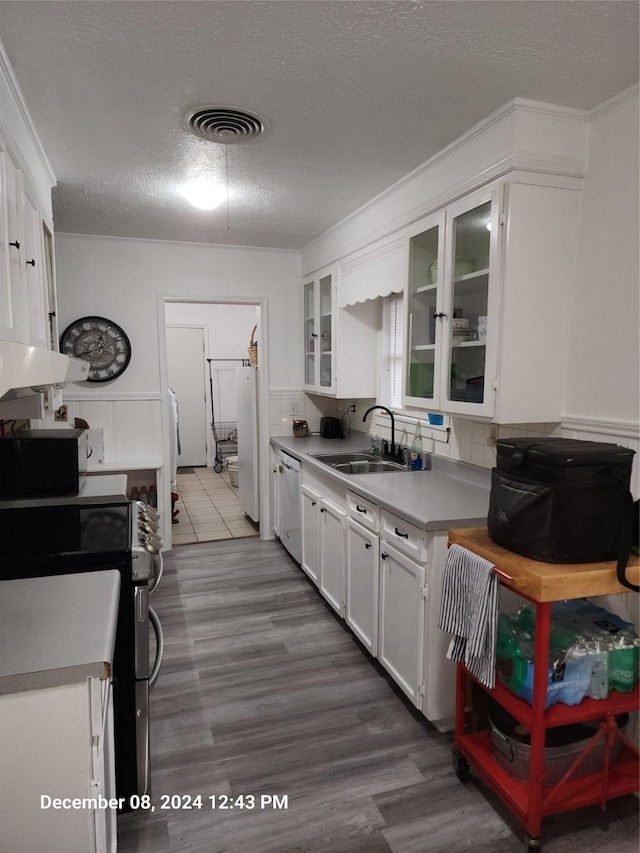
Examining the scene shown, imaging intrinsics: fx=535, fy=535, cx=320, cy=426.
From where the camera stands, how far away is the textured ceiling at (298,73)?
1.51 m

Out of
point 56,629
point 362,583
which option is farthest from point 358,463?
point 56,629

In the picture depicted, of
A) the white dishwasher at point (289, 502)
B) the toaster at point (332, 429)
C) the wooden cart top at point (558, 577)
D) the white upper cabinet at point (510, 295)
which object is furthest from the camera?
the toaster at point (332, 429)

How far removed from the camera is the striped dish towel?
1674 millimetres

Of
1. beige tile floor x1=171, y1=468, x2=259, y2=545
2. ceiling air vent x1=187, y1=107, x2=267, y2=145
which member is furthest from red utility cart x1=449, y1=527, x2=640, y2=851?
beige tile floor x1=171, y1=468, x2=259, y2=545

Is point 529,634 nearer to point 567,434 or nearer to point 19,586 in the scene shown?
point 567,434

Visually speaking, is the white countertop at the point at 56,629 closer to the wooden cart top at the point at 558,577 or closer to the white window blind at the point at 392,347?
the wooden cart top at the point at 558,577

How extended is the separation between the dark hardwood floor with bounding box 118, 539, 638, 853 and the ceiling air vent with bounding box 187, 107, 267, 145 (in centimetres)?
251

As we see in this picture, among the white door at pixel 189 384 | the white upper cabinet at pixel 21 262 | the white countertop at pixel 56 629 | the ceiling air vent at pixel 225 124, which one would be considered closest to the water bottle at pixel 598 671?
the white countertop at pixel 56 629

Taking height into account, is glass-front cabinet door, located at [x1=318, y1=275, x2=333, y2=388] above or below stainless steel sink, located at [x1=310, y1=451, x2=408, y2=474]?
above

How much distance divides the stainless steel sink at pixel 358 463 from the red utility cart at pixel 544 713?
1496 millimetres

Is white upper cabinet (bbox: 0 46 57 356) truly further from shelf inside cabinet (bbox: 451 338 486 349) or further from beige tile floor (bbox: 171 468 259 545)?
beige tile floor (bbox: 171 468 259 545)

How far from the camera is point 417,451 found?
10.5 feet

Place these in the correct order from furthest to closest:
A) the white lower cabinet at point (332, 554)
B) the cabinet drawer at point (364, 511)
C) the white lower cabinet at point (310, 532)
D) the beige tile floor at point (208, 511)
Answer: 1. the beige tile floor at point (208, 511)
2. the white lower cabinet at point (310, 532)
3. the white lower cabinet at point (332, 554)
4. the cabinet drawer at point (364, 511)

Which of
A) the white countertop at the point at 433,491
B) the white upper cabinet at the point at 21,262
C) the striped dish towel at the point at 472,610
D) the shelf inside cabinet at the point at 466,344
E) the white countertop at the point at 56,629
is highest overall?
the white upper cabinet at the point at 21,262
